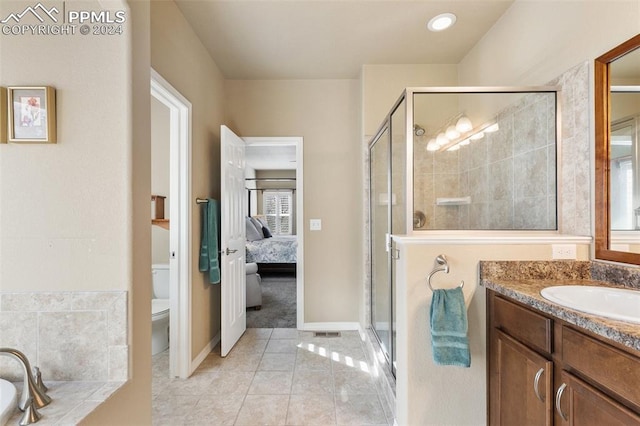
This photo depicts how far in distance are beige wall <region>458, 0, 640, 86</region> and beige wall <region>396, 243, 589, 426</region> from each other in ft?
3.23

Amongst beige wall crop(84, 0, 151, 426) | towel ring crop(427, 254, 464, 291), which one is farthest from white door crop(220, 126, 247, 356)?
towel ring crop(427, 254, 464, 291)

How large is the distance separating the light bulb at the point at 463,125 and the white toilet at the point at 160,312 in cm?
280

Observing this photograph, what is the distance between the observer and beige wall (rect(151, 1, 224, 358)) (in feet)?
5.94

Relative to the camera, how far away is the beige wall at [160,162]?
2.80 m

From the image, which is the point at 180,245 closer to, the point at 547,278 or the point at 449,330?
the point at 449,330

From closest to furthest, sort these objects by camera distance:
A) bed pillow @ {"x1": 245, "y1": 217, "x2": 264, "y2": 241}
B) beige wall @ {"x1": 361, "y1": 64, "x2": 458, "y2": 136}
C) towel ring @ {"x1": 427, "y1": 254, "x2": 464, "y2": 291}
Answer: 1. towel ring @ {"x1": 427, "y1": 254, "x2": 464, "y2": 291}
2. beige wall @ {"x1": 361, "y1": 64, "x2": 458, "y2": 136}
3. bed pillow @ {"x1": 245, "y1": 217, "x2": 264, "y2": 241}

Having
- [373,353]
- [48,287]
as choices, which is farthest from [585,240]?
[48,287]

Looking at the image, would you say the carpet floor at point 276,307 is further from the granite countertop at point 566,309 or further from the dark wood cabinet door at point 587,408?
the dark wood cabinet door at point 587,408

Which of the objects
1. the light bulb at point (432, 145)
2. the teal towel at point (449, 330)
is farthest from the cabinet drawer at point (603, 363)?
the light bulb at point (432, 145)

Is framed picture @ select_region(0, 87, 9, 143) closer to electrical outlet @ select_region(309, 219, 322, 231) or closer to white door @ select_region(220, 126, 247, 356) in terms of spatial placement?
white door @ select_region(220, 126, 247, 356)

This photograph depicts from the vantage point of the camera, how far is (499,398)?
1307 millimetres

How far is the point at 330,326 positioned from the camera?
300cm

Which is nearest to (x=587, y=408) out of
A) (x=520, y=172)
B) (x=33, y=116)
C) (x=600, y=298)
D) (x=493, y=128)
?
(x=600, y=298)

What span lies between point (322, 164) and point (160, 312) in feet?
6.68
